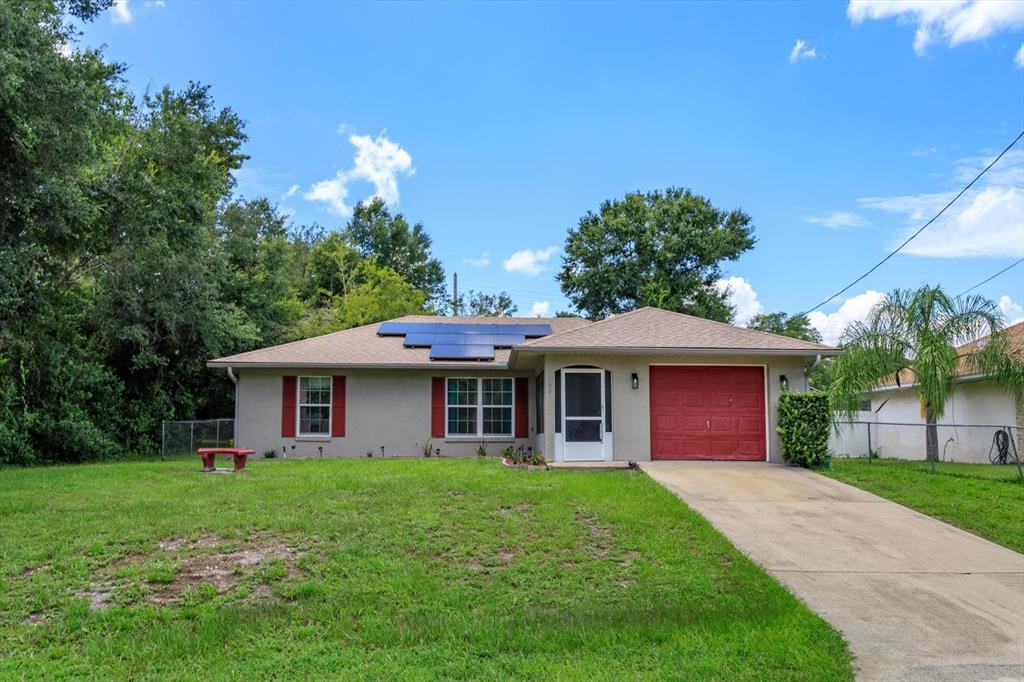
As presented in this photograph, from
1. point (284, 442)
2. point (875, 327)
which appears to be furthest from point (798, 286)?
point (284, 442)

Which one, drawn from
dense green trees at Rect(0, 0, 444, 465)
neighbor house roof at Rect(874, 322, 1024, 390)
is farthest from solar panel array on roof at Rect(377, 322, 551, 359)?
neighbor house roof at Rect(874, 322, 1024, 390)

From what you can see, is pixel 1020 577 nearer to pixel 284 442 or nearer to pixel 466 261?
pixel 284 442

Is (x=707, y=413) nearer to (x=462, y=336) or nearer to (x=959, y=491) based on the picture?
(x=959, y=491)

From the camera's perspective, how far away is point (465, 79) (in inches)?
832

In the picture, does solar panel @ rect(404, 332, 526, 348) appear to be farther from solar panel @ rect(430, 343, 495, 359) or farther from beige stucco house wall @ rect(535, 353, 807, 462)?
beige stucco house wall @ rect(535, 353, 807, 462)

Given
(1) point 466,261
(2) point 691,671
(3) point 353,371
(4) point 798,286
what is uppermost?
(1) point 466,261

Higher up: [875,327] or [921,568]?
[875,327]

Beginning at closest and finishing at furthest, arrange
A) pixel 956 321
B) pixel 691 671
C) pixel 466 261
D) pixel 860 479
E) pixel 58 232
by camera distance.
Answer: pixel 691 671 < pixel 860 479 < pixel 58 232 < pixel 956 321 < pixel 466 261

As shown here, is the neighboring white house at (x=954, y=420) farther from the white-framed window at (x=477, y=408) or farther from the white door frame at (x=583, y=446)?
the white-framed window at (x=477, y=408)

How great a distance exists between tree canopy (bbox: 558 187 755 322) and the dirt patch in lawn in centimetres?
2692

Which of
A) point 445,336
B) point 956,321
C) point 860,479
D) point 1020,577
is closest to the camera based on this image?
point 1020,577

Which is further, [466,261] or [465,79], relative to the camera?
[466,261]

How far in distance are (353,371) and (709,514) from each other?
34.6ft

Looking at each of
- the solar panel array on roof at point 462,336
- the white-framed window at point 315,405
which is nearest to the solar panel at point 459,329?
the solar panel array on roof at point 462,336
